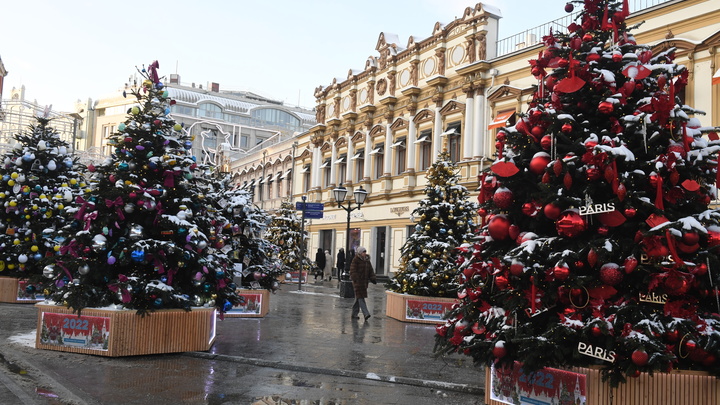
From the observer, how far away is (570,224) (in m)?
5.45

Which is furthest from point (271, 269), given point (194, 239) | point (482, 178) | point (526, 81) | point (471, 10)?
point (471, 10)

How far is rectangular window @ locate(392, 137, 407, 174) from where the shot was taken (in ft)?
102

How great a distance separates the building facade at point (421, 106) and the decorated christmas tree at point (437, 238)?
6312mm

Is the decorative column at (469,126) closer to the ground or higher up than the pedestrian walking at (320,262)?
higher up

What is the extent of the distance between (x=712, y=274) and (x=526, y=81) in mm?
20005

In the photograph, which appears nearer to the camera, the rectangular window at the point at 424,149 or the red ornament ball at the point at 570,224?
the red ornament ball at the point at 570,224

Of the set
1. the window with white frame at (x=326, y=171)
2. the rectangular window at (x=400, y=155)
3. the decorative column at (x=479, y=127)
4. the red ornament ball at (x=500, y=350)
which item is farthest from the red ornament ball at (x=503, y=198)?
the window with white frame at (x=326, y=171)

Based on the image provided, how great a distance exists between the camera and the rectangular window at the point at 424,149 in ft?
95.9

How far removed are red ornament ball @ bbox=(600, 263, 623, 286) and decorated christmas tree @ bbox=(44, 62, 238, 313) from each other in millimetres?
5680

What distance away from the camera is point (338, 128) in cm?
3712

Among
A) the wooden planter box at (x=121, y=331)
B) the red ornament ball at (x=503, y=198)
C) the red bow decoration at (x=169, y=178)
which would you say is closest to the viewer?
the red ornament ball at (x=503, y=198)

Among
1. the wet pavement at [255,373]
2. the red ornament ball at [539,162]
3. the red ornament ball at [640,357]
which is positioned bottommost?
the wet pavement at [255,373]

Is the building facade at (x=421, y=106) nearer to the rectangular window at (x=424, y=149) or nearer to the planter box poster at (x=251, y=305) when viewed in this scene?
the rectangular window at (x=424, y=149)

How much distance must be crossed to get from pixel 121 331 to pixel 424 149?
74.0 ft
